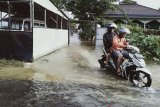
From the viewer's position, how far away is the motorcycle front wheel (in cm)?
920

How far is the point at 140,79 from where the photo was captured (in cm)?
947

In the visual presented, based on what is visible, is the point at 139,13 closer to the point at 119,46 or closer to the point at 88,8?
the point at 88,8

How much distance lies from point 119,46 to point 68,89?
332 cm

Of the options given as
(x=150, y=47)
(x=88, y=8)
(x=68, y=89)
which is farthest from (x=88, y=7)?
(x=68, y=89)

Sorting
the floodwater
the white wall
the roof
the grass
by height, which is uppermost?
the roof

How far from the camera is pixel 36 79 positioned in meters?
9.59

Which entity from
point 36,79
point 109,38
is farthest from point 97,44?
point 36,79

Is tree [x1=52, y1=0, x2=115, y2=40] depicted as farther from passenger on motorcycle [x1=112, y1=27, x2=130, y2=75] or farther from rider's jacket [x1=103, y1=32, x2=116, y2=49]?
passenger on motorcycle [x1=112, y1=27, x2=130, y2=75]

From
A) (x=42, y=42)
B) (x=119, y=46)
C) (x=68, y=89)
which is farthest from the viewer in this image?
(x=42, y=42)

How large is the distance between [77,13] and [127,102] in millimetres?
30506

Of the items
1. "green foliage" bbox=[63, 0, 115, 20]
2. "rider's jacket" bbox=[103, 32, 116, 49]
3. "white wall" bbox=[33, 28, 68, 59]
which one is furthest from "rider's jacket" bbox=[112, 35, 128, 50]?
"green foliage" bbox=[63, 0, 115, 20]

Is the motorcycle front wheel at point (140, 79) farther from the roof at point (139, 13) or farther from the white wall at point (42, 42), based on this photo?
the roof at point (139, 13)

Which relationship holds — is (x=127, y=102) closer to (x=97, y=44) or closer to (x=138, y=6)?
(x=97, y=44)

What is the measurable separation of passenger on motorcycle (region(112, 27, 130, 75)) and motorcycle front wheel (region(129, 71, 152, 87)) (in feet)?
2.81
